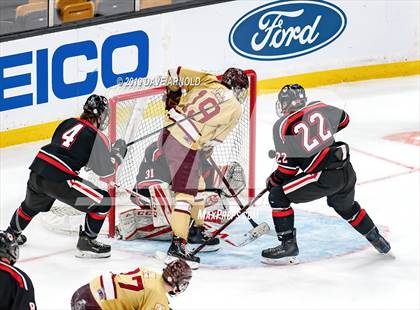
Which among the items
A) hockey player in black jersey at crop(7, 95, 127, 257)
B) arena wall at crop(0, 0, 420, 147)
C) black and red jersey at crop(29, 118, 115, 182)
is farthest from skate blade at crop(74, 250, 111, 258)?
arena wall at crop(0, 0, 420, 147)

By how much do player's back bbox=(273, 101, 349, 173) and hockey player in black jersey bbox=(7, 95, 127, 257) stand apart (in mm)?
945

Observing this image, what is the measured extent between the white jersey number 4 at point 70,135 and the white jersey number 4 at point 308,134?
1.16 metres

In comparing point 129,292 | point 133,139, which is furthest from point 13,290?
point 133,139

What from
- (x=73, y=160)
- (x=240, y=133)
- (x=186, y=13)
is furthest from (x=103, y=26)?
(x=73, y=160)

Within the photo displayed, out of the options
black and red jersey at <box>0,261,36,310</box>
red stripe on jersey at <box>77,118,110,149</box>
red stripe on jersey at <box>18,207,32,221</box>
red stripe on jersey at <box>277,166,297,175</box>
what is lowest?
red stripe on jersey at <box>18,207,32,221</box>

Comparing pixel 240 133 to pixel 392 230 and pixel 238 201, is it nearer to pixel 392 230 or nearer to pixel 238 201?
pixel 238 201

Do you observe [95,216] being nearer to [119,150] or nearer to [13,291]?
[119,150]

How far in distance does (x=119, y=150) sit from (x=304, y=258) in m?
1.20

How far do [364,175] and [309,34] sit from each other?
1686 millimetres

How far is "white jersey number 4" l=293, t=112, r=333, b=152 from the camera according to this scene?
7691 millimetres

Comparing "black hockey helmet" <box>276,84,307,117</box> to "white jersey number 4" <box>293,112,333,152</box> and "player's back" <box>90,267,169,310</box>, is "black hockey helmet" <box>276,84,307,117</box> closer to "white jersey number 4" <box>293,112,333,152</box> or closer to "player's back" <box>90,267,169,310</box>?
"white jersey number 4" <box>293,112,333,152</box>

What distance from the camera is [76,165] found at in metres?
7.78

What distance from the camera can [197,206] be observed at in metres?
8.24

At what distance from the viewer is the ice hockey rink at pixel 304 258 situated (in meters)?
7.49
